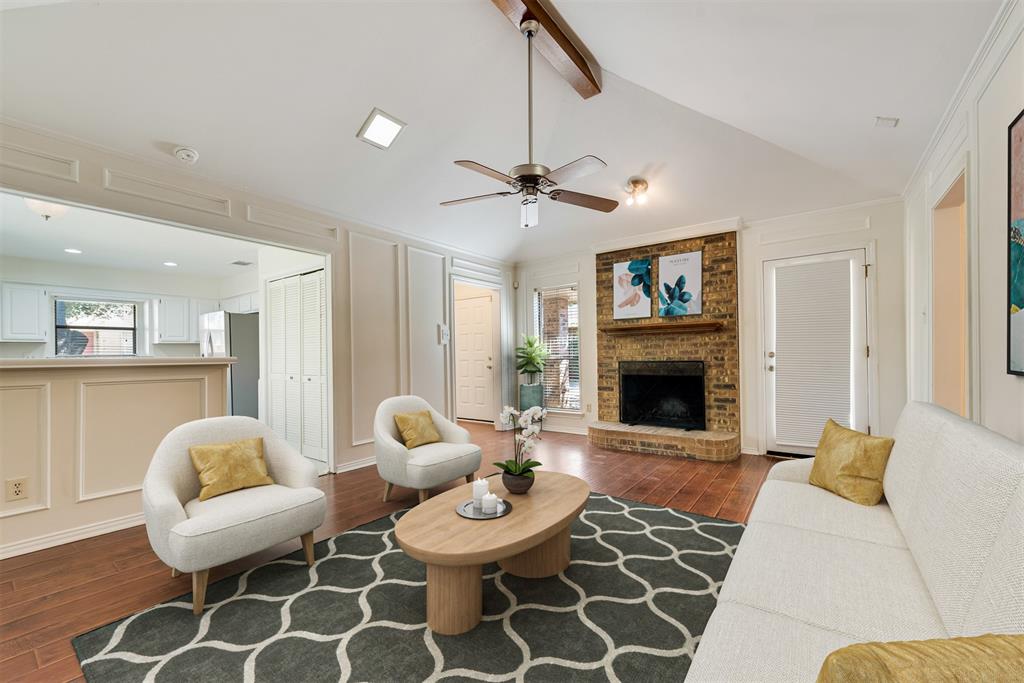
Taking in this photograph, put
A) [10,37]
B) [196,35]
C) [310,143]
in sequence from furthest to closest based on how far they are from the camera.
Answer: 1. [310,143]
2. [196,35]
3. [10,37]

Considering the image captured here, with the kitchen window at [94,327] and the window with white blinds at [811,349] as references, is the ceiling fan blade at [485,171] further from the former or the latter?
the kitchen window at [94,327]

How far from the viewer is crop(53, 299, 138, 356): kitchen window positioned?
6133 millimetres

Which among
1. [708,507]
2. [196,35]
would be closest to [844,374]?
[708,507]

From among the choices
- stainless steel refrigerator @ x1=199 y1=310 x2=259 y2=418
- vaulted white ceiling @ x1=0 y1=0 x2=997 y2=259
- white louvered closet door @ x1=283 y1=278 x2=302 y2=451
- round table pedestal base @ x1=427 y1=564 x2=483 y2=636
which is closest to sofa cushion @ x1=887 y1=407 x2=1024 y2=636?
round table pedestal base @ x1=427 y1=564 x2=483 y2=636

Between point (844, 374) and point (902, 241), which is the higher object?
point (902, 241)

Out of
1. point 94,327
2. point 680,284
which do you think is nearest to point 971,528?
point 680,284

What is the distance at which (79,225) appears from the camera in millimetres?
4711

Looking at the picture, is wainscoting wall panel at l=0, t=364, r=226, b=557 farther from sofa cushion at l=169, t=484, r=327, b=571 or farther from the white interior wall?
the white interior wall

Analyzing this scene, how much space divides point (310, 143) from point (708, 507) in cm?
423

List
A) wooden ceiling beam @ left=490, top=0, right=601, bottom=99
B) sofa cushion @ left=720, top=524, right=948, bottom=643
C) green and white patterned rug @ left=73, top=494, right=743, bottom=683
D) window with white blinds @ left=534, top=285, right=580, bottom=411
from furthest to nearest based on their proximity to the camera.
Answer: window with white blinds @ left=534, top=285, right=580, bottom=411 → wooden ceiling beam @ left=490, top=0, right=601, bottom=99 → green and white patterned rug @ left=73, top=494, right=743, bottom=683 → sofa cushion @ left=720, top=524, right=948, bottom=643

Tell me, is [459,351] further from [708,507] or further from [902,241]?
[902,241]

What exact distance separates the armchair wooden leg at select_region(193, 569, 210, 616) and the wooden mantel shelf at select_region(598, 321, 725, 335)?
4620mm

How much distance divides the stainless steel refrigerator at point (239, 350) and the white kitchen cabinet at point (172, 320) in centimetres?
40

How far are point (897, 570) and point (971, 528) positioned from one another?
41 cm
